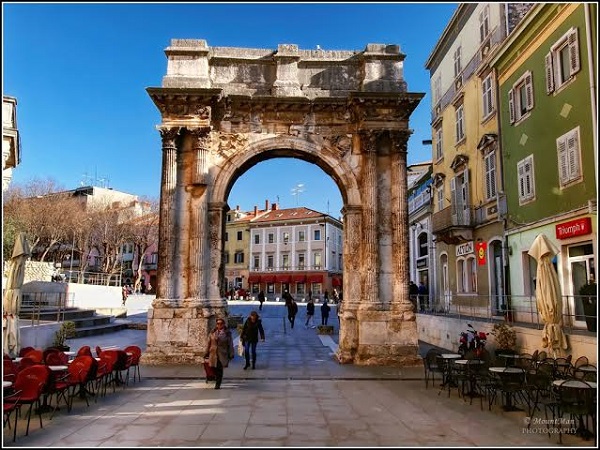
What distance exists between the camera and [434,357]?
1109cm

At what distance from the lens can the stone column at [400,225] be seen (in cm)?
1457

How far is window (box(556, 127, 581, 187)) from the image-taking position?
13.7m

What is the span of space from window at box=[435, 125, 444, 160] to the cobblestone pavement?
15881 millimetres

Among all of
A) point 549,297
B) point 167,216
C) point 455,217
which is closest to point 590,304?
point 549,297

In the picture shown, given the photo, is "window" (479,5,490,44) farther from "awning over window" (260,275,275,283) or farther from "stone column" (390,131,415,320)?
"awning over window" (260,275,275,283)

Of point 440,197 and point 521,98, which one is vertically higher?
point 521,98

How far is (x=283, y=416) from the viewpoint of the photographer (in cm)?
826

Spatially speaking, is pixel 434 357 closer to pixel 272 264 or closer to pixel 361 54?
pixel 361 54

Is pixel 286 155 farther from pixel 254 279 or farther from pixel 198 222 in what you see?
pixel 254 279

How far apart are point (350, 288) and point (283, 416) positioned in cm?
686

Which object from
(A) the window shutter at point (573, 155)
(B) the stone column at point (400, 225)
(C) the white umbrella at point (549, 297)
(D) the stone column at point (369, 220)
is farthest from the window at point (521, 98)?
(C) the white umbrella at point (549, 297)

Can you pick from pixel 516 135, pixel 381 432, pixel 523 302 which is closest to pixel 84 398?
pixel 381 432

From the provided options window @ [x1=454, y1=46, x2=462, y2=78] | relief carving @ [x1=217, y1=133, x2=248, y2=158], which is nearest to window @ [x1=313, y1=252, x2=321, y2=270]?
window @ [x1=454, y1=46, x2=462, y2=78]

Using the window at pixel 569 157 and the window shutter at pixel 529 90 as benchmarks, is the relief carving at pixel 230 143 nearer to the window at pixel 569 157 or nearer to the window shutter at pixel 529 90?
the window at pixel 569 157
